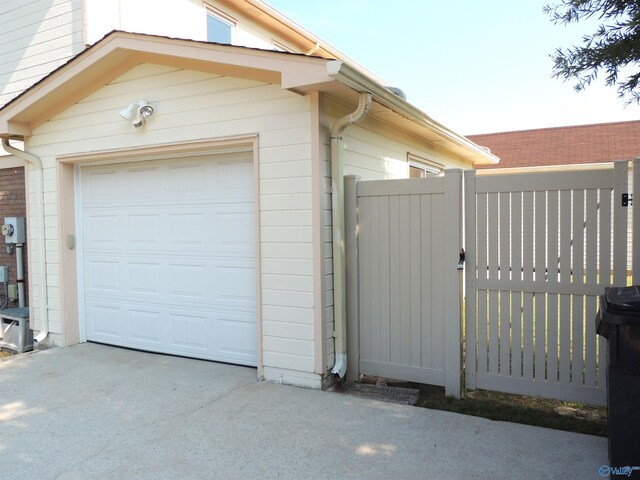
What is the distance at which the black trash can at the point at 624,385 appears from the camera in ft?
8.73

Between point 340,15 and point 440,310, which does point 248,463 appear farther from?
point 340,15

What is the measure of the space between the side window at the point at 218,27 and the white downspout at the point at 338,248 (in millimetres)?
5563

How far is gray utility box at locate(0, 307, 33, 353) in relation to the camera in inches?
259

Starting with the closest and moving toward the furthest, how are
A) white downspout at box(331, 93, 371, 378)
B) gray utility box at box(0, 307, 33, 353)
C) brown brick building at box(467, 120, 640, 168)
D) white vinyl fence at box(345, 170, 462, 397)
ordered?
white vinyl fence at box(345, 170, 462, 397)
white downspout at box(331, 93, 371, 378)
gray utility box at box(0, 307, 33, 353)
brown brick building at box(467, 120, 640, 168)

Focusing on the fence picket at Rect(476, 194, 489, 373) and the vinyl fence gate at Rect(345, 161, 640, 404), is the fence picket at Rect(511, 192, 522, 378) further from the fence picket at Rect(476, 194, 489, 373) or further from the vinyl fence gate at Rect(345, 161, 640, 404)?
the fence picket at Rect(476, 194, 489, 373)

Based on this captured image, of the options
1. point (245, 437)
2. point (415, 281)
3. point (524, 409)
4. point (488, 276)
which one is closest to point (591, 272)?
point (488, 276)

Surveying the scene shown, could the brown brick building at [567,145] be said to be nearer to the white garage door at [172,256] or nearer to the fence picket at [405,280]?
the fence picket at [405,280]

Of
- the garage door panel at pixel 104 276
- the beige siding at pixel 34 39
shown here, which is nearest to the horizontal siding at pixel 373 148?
the garage door panel at pixel 104 276

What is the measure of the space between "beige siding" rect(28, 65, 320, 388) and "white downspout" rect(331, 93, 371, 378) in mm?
253

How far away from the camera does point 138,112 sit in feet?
17.5

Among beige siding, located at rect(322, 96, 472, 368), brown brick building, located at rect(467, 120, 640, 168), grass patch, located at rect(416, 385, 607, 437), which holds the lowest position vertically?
grass patch, located at rect(416, 385, 607, 437)

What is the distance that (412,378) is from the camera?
14.9ft

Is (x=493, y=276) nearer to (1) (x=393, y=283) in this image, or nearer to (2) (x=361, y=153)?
(1) (x=393, y=283)

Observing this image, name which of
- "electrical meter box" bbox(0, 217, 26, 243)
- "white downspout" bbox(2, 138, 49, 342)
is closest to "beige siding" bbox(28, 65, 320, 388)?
"white downspout" bbox(2, 138, 49, 342)
